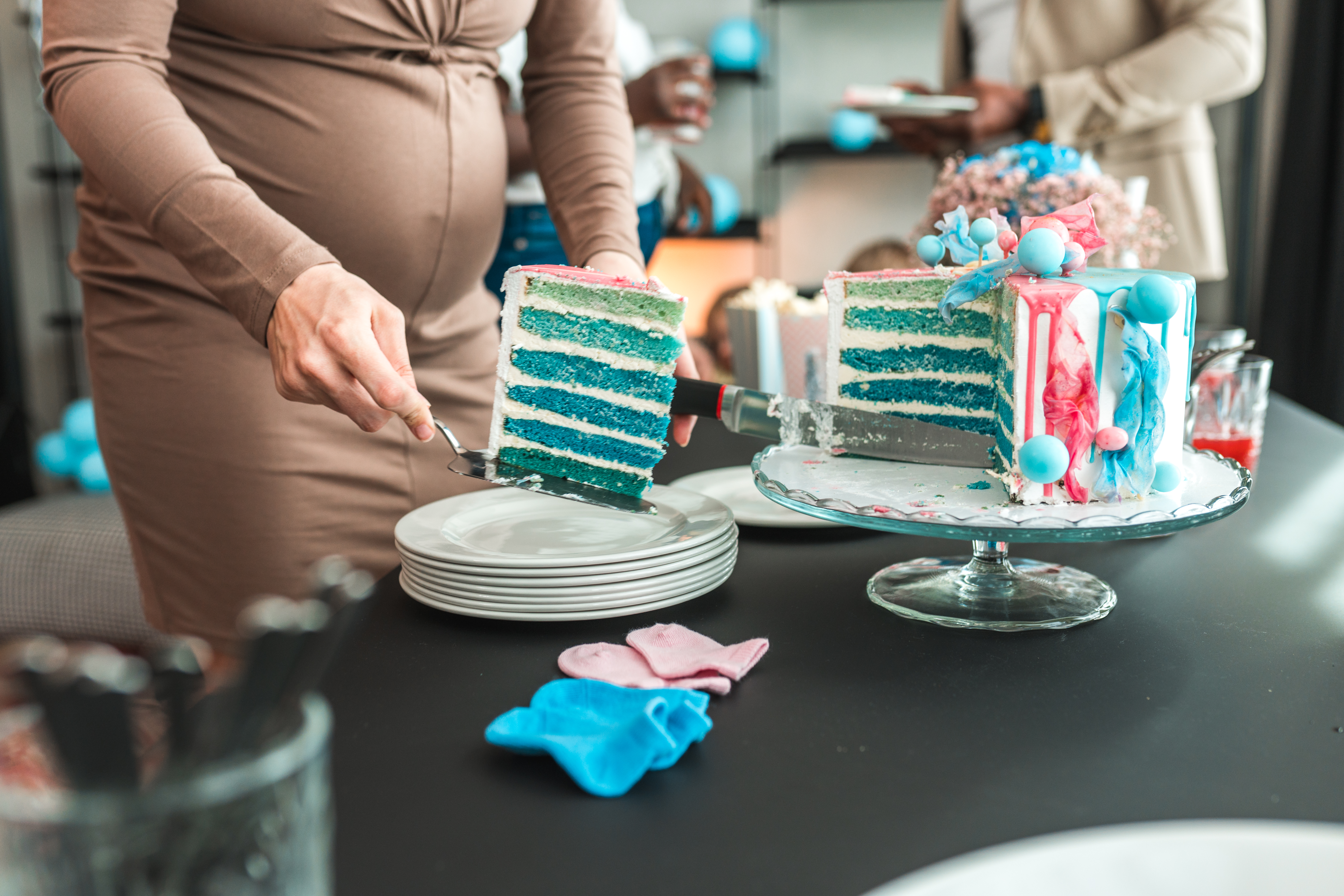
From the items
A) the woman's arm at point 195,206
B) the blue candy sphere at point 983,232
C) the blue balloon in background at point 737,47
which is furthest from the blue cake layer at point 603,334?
the blue balloon in background at point 737,47

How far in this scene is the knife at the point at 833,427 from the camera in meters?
1.04

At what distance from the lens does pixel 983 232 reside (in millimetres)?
1123

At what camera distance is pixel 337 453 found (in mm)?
1370

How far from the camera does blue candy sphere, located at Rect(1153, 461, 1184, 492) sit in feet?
3.07

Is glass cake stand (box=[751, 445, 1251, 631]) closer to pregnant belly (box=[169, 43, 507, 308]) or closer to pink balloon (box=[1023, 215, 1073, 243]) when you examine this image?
pink balloon (box=[1023, 215, 1073, 243])

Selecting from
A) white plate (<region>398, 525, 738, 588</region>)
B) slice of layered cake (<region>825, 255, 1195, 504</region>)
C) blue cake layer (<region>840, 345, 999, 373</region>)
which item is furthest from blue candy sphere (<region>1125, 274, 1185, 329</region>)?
white plate (<region>398, 525, 738, 588</region>)

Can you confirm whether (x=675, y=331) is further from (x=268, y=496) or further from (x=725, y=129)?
(x=725, y=129)

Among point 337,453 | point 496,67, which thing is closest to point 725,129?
point 496,67

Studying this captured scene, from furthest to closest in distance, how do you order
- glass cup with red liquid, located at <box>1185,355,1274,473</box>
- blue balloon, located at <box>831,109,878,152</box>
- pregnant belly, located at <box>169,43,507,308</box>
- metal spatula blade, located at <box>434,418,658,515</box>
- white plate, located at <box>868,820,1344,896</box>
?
1. blue balloon, located at <box>831,109,878,152</box>
2. glass cup with red liquid, located at <box>1185,355,1274,473</box>
3. pregnant belly, located at <box>169,43,507,308</box>
4. metal spatula blade, located at <box>434,418,658,515</box>
5. white plate, located at <box>868,820,1344,896</box>

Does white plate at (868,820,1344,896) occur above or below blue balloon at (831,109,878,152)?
below

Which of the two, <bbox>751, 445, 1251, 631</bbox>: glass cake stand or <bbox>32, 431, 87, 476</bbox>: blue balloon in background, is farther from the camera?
<bbox>32, 431, 87, 476</bbox>: blue balloon in background

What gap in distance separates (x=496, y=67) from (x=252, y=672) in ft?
4.31

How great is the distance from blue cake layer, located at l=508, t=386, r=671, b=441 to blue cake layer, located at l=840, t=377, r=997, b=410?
0.83 ft

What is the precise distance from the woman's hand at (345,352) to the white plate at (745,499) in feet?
1.11
